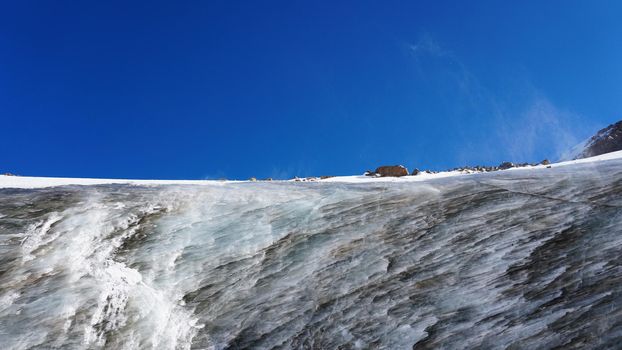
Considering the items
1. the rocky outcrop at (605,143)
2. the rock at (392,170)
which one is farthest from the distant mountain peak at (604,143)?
the rock at (392,170)

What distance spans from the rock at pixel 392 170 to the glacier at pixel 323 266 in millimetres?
15769

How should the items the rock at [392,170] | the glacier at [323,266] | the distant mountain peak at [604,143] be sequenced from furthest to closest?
the distant mountain peak at [604,143]
the rock at [392,170]
the glacier at [323,266]

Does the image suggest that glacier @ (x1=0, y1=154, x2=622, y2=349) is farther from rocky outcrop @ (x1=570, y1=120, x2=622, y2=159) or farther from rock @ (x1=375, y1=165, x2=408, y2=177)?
rocky outcrop @ (x1=570, y1=120, x2=622, y2=159)

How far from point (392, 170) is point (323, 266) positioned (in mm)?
18486

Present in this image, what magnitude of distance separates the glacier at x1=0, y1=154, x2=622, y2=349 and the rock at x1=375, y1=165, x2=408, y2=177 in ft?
51.7

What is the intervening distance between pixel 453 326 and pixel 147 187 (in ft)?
21.5

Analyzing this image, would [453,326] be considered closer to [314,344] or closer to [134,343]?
[314,344]

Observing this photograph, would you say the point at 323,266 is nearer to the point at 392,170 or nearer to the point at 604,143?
the point at 392,170

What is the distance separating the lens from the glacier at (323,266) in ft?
21.0

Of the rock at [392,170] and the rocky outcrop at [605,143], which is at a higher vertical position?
the rocky outcrop at [605,143]

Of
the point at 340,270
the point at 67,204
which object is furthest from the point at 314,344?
the point at 67,204

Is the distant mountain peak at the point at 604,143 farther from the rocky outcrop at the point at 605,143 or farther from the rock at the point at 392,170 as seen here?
the rock at the point at 392,170

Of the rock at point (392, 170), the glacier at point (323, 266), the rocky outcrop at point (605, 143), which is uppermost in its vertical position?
the rocky outcrop at point (605, 143)

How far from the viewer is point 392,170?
2562 cm
